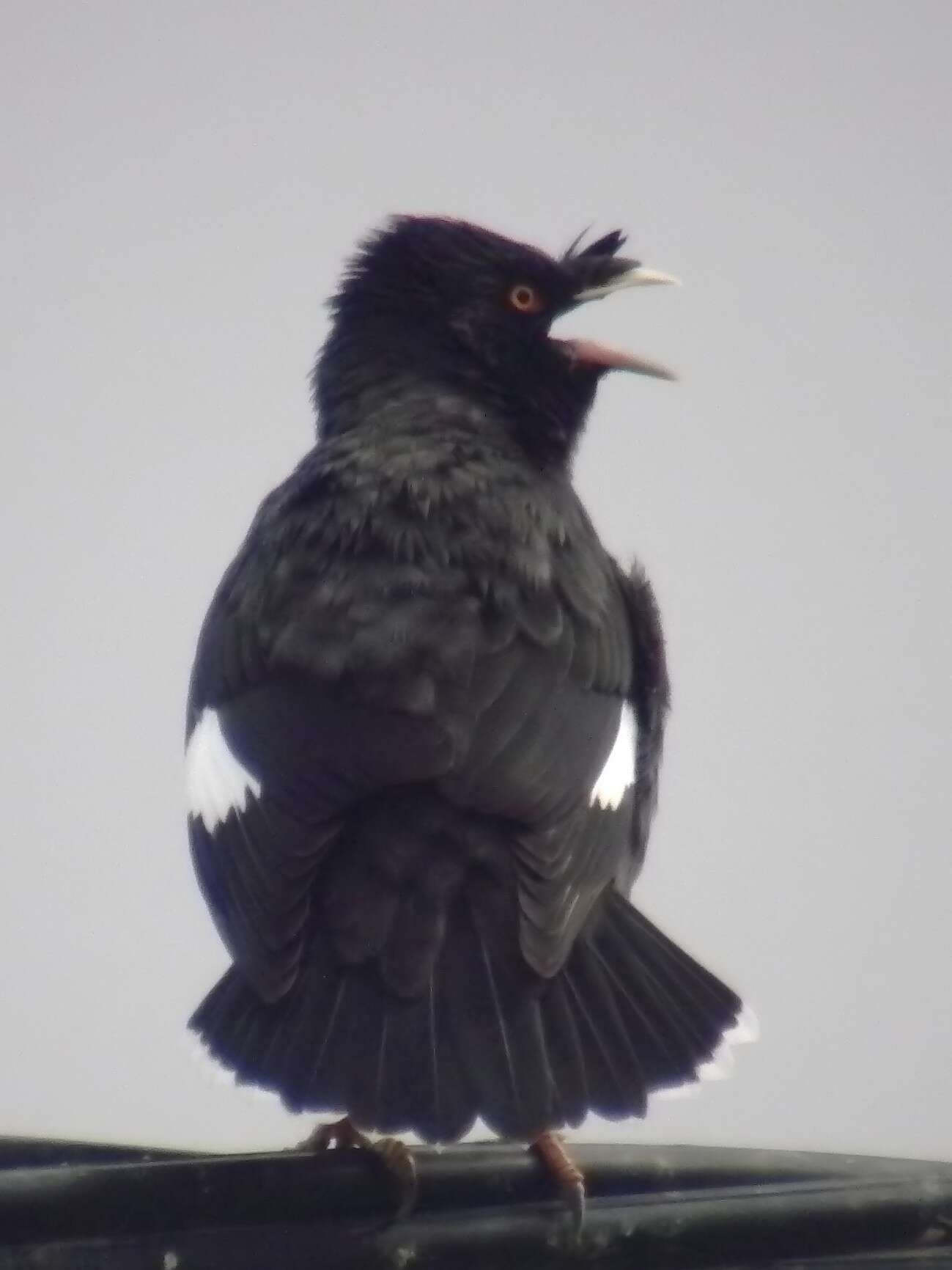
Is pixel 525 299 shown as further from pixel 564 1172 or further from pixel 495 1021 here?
pixel 564 1172

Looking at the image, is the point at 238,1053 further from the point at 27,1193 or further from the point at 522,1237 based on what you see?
the point at 27,1193

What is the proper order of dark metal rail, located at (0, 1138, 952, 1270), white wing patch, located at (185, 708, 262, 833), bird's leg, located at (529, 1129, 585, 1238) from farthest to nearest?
white wing patch, located at (185, 708, 262, 833), bird's leg, located at (529, 1129, 585, 1238), dark metal rail, located at (0, 1138, 952, 1270)

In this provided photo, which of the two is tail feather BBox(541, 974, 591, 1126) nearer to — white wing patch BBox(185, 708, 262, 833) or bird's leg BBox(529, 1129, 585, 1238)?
bird's leg BBox(529, 1129, 585, 1238)

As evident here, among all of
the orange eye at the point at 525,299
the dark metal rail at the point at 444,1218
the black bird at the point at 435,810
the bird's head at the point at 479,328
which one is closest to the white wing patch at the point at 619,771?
the black bird at the point at 435,810

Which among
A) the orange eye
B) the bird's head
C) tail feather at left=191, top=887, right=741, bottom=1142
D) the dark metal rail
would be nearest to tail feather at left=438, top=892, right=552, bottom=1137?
tail feather at left=191, top=887, right=741, bottom=1142

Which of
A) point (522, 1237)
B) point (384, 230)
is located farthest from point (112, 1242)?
point (384, 230)

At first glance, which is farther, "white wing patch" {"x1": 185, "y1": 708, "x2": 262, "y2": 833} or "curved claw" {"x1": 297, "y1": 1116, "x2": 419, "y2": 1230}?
"white wing patch" {"x1": 185, "y1": 708, "x2": 262, "y2": 833}
